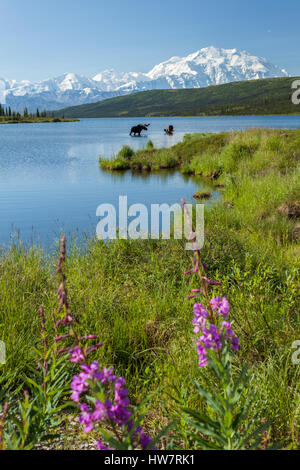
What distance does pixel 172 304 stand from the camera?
167 inches

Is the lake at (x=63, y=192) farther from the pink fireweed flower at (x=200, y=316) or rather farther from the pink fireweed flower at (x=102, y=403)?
the pink fireweed flower at (x=102, y=403)

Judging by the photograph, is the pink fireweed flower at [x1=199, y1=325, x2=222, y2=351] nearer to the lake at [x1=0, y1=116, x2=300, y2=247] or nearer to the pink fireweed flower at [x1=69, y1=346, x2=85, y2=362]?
the pink fireweed flower at [x1=69, y1=346, x2=85, y2=362]

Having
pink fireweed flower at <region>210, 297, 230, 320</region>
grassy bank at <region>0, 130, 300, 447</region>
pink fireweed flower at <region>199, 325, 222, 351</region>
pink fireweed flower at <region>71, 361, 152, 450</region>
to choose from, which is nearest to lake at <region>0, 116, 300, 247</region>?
grassy bank at <region>0, 130, 300, 447</region>

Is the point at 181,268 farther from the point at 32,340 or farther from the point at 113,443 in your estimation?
the point at 113,443

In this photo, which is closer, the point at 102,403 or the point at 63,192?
the point at 102,403

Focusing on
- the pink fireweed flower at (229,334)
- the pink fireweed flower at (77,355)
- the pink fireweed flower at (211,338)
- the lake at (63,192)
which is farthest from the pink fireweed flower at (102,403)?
the lake at (63,192)

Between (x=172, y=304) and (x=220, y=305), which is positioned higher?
(x=220, y=305)

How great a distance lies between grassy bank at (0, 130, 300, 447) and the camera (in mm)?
2732

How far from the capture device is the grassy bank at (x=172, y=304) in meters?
2.73

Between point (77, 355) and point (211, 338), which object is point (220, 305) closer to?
point (211, 338)

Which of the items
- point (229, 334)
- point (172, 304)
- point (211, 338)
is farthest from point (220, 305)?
point (172, 304)
